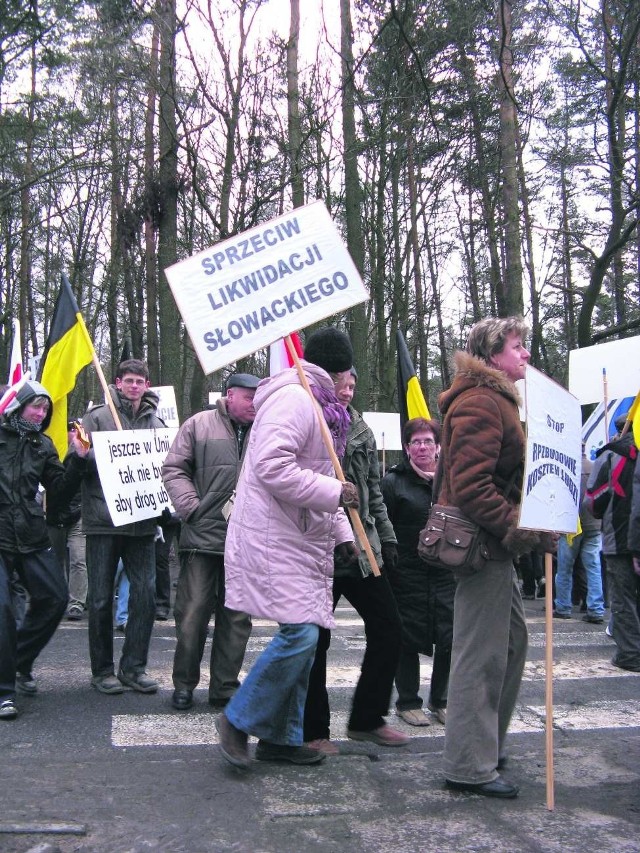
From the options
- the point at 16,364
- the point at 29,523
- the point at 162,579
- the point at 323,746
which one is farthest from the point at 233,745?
the point at 16,364

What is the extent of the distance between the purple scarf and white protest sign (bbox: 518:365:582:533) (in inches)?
39.8

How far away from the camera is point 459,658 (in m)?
4.10

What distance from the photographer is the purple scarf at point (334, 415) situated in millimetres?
4516

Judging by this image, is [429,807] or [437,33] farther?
[437,33]

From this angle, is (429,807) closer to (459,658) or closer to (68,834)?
(459,658)

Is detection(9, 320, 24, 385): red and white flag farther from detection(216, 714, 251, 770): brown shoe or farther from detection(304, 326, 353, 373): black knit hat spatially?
detection(216, 714, 251, 770): brown shoe

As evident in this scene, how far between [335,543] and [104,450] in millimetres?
2197

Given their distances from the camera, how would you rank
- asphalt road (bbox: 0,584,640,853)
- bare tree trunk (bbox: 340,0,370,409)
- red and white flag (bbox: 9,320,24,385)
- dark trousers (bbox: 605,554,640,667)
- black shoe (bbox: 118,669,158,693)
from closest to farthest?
asphalt road (bbox: 0,584,640,853) < black shoe (bbox: 118,669,158,693) < dark trousers (bbox: 605,554,640,667) < red and white flag (bbox: 9,320,24,385) < bare tree trunk (bbox: 340,0,370,409)

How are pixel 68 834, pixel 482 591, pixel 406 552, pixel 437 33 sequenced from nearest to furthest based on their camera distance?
pixel 68 834 < pixel 482 591 < pixel 406 552 < pixel 437 33

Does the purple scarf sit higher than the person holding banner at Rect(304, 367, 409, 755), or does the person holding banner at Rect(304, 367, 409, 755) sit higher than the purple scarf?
the purple scarf

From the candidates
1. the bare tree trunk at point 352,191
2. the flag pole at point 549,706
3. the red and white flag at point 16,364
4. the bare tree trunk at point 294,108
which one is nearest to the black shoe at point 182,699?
the flag pole at point 549,706

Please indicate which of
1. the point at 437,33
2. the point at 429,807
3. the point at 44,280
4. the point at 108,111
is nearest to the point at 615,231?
Result: the point at 437,33

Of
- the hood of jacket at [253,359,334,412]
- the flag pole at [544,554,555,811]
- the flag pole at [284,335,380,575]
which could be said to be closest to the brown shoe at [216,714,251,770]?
the flag pole at [284,335,380,575]

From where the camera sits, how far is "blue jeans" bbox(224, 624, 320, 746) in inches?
162
